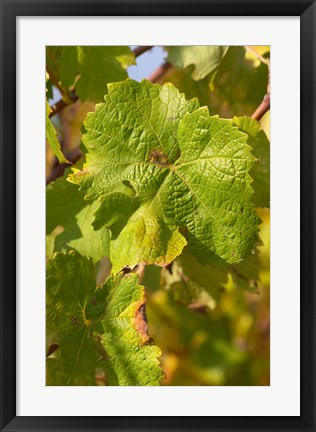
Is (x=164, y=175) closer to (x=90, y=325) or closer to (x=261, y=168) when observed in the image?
(x=261, y=168)

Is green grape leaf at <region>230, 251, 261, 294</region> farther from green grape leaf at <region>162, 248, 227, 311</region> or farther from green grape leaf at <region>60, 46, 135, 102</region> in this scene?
green grape leaf at <region>60, 46, 135, 102</region>

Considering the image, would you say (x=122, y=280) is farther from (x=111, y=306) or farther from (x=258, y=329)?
(x=258, y=329)

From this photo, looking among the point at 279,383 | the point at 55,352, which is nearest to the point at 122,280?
the point at 55,352

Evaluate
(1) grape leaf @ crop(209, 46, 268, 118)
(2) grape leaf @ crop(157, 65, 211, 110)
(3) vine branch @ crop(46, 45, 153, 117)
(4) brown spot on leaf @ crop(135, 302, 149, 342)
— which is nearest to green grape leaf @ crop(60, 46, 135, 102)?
(3) vine branch @ crop(46, 45, 153, 117)

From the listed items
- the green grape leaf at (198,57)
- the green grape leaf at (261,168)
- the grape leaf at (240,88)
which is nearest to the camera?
the green grape leaf at (261,168)

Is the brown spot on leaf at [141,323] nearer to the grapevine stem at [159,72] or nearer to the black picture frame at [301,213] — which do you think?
the black picture frame at [301,213]

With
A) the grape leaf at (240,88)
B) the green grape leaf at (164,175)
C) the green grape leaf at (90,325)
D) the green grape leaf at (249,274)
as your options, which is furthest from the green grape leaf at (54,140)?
the green grape leaf at (249,274)
